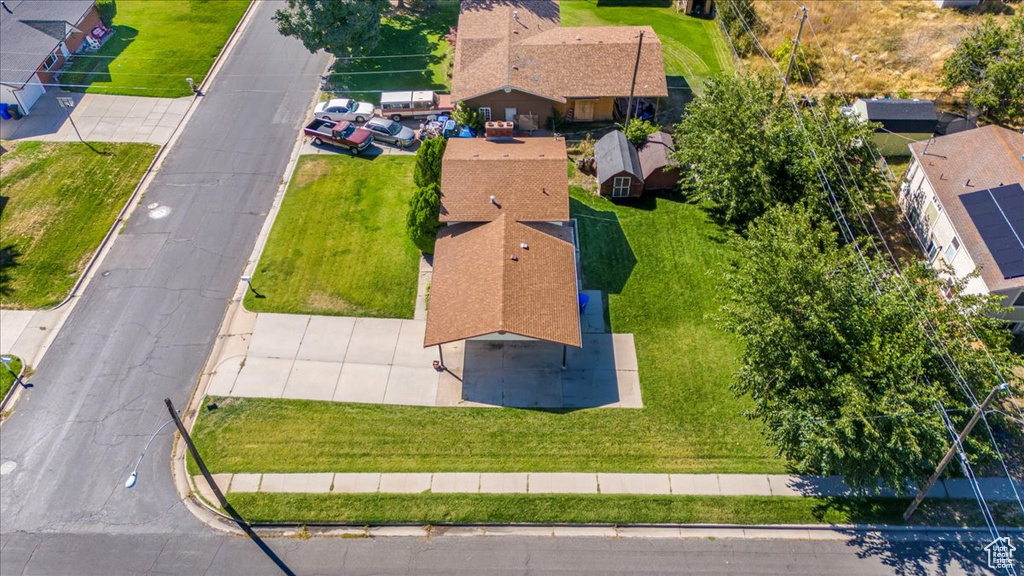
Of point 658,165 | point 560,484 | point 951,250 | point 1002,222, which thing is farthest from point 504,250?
point 1002,222

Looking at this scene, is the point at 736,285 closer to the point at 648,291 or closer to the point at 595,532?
the point at 648,291

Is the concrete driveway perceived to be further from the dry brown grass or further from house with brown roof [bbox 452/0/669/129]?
the dry brown grass

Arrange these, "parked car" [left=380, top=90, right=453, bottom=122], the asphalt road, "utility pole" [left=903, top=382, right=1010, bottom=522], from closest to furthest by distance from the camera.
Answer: "utility pole" [left=903, top=382, right=1010, bottom=522] → the asphalt road → "parked car" [left=380, top=90, right=453, bottom=122]

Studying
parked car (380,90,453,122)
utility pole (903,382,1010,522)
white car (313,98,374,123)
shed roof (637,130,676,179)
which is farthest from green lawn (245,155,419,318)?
utility pole (903,382,1010,522)

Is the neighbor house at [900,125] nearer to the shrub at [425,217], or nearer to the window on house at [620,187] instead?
the window on house at [620,187]

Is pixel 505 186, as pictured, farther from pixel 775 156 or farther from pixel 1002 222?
pixel 1002 222
